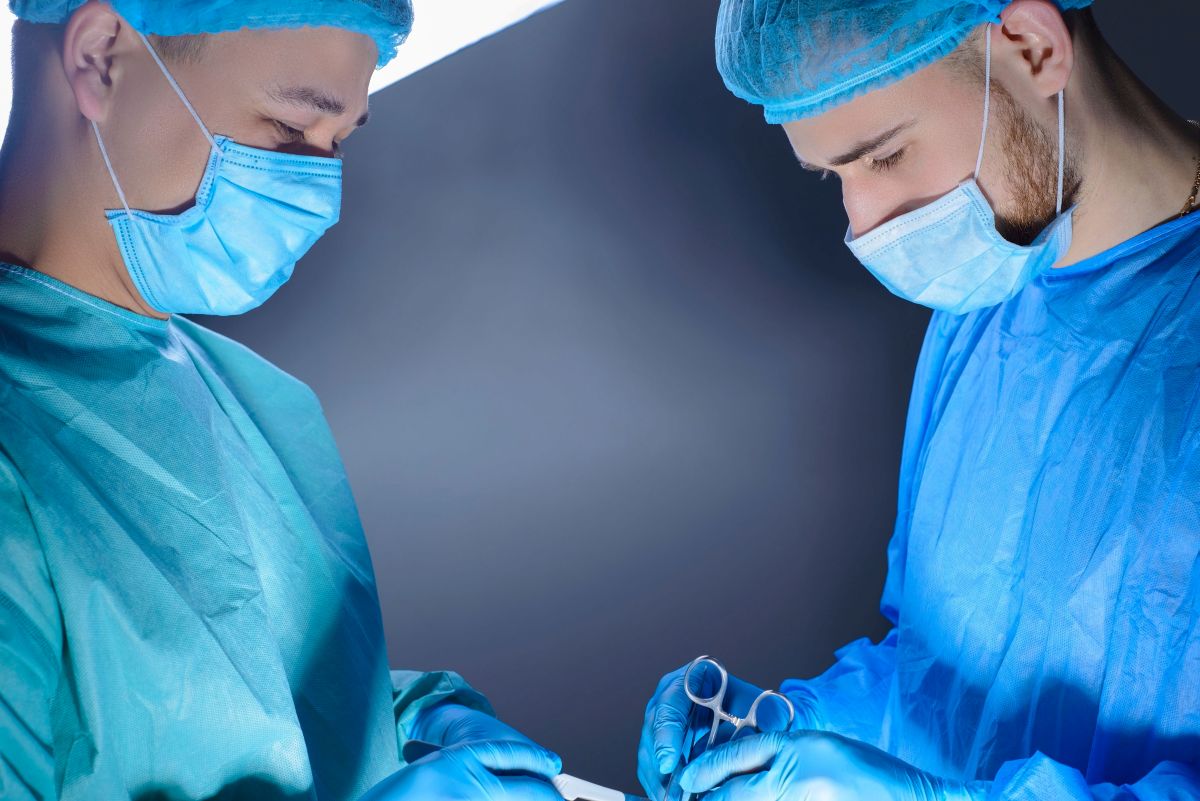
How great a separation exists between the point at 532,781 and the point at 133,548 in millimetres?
557

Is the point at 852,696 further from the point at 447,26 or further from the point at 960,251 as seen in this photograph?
the point at 447,26

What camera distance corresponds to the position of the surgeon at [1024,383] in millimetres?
1154

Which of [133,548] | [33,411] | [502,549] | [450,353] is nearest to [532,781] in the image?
[133,548]

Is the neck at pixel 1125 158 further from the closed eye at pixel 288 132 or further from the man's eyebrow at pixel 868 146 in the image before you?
the closed eye at pixel 288 132

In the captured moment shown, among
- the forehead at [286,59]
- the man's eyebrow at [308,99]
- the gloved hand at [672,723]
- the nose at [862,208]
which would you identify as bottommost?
the gloved hand at [672,723]

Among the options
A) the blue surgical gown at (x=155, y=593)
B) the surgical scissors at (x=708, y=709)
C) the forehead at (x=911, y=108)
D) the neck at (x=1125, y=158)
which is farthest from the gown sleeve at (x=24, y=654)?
the neck at (x=1125, y=158)

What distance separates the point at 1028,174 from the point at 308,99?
98 centimetres

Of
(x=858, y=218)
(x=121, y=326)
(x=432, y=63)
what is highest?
(x=432, y=63)

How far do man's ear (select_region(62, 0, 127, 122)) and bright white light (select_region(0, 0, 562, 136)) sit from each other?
61cm

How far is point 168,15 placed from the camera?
1.14 meters

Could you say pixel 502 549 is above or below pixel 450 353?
below

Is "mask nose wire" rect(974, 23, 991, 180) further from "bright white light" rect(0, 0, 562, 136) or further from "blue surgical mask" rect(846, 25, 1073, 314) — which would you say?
"bright white light" rect(0, 0, 562, 136)

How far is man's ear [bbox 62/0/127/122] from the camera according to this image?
1.14m

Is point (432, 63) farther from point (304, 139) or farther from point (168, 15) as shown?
point (168, 15)
